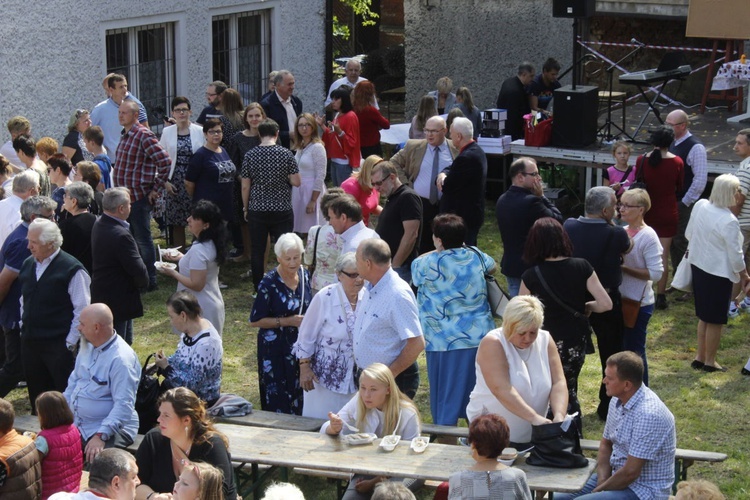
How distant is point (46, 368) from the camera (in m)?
7.46

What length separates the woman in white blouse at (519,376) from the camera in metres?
5.74

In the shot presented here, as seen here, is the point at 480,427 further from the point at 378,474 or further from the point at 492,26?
the point at 492,26

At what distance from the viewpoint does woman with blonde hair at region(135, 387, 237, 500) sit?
551 cm

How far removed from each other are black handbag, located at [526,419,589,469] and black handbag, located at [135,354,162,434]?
2.57m

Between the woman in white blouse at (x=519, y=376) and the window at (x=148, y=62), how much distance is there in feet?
27.7

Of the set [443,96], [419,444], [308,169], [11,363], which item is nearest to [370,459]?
[419,444]

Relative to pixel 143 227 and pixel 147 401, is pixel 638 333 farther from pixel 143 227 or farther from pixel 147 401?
pixel 143 227

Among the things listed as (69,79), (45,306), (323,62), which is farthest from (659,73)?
(45,306)

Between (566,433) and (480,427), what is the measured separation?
0.79m

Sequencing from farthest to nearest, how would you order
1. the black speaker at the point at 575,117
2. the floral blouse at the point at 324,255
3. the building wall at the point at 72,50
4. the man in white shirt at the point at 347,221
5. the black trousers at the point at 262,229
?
the black speaker at the point at 575,117
the building wall at the point at 72,50
the black trousers at the point at 262,229
the floral blouse at the point at 324,255
the man in white shirt at the point at 347,221

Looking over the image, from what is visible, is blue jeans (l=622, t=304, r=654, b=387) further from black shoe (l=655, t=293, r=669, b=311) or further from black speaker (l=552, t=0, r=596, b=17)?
black speaker (l=552, t=0, r=596, b=17)

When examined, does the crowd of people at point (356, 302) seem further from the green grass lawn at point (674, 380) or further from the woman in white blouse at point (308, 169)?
the green grass lawn at point (674, 380)

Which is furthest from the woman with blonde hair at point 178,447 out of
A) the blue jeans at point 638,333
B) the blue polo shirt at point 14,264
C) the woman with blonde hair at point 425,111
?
the woman with blonde hair at point 425,111

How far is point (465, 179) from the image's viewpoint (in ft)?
30.3
